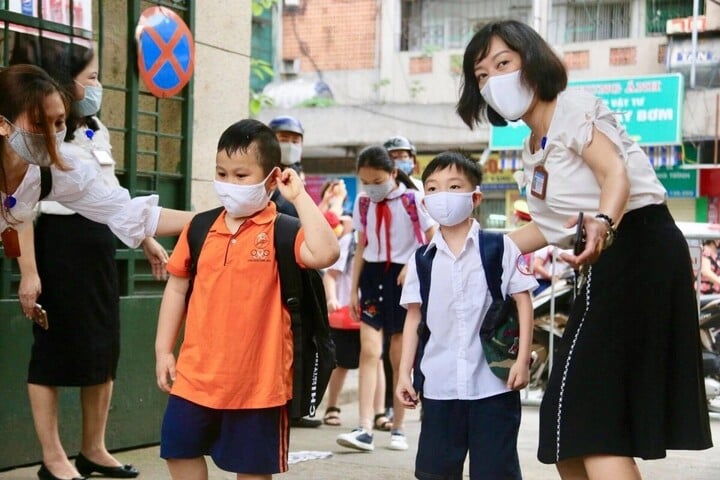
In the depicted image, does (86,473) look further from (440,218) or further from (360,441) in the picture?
(440,218)

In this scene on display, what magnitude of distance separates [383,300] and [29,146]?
11.7ft

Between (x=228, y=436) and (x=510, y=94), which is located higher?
(x=510, y=94)

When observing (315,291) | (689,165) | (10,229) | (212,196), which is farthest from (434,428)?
(689,165)

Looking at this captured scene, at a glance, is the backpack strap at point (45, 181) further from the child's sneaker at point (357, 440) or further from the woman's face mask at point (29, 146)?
the child's sneaker at point (357, 440)

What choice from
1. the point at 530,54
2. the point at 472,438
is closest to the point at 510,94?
the point at 530,54

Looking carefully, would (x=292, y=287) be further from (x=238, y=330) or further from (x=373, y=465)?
(x=373, y=465)

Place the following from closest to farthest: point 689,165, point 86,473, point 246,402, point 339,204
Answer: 1. point 246,402
2. point 86,473
3. point 339,204
4. point 689,165

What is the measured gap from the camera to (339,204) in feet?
34.8

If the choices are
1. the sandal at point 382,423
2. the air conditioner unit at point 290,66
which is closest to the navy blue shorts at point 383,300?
the sandal at point 382,423

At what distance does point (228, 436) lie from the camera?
166 inches

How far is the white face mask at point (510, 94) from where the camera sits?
401 centimetres

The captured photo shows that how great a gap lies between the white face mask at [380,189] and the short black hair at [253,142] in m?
3.27

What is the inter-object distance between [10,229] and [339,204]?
6.09m

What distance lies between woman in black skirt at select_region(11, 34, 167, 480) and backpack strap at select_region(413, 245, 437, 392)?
1403mm
